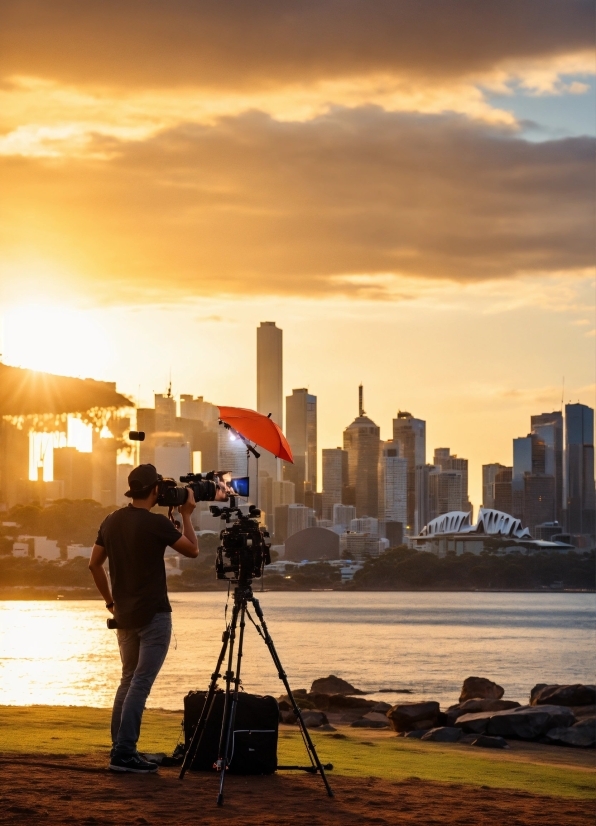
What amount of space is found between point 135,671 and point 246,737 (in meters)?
0.92

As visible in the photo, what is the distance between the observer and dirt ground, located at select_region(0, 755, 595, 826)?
242 inches

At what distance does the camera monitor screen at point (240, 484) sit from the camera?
749cm

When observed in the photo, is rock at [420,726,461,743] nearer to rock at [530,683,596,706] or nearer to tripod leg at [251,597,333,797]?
tripod leg at [251,597,333,797]

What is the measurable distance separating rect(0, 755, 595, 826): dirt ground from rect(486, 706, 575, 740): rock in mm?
8684

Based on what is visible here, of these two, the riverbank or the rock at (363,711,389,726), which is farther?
the rock at (363,711,389,726)

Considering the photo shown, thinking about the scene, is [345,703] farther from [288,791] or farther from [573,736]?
[288,791]

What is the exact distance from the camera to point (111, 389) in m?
128

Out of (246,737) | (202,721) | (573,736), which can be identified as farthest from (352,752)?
(573,736)

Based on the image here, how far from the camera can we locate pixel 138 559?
7203 mm

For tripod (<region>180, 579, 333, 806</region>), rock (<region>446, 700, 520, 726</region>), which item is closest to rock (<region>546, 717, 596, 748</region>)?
rock (<region>446, 700, 520, 726</region>)

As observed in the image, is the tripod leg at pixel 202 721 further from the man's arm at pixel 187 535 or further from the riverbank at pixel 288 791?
Result: the man's arm at pixel 187 535

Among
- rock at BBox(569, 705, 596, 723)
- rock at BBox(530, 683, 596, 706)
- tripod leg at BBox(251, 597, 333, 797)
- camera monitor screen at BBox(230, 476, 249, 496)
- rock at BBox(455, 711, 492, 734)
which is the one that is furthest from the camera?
rock at BBox(530, 683, 596, 706)

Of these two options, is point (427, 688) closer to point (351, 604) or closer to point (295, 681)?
point (295, 681)

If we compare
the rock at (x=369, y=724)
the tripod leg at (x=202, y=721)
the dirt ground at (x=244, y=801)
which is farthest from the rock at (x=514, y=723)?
the tripod leg at (x=202, y=721)
